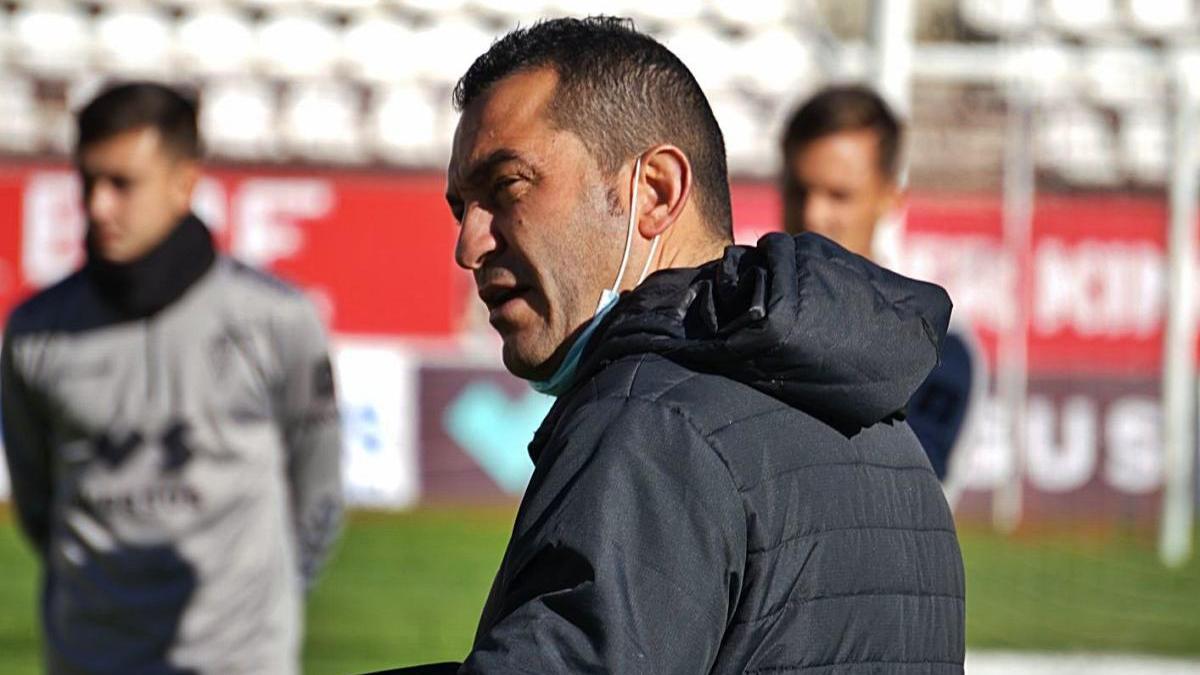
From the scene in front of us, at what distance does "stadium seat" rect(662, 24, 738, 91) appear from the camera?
14.5 meters

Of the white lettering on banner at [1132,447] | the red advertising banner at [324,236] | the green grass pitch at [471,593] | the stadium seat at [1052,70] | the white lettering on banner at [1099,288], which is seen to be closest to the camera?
the green grass pitch at [471,593]

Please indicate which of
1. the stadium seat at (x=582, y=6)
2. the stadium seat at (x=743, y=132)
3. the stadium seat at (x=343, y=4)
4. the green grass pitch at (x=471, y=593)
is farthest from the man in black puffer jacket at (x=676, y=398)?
the stadium seat at (x=343, y=4)

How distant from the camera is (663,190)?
2.02 meters

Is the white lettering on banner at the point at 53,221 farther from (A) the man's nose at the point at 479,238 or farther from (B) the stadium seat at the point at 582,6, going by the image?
(A) the man's nose at the point at 479,238

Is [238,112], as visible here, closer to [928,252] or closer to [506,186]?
[928,252]

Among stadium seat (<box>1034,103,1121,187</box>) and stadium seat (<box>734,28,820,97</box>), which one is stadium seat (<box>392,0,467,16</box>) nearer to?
stadium seat (<box>734,28,820,97</box>)

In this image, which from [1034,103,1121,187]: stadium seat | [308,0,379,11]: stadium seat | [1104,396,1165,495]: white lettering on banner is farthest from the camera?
[308,0,379,11]: stadium seat

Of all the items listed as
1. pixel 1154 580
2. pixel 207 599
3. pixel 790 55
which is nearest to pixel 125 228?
pixel 207 599

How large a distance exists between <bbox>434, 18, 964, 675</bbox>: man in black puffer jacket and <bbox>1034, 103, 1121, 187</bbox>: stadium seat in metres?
11.4

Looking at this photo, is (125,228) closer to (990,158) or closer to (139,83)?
(139,83)

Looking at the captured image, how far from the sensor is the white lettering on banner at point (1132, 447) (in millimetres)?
12742

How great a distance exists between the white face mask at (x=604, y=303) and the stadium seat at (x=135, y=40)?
12969 mm

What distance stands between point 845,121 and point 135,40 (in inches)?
453

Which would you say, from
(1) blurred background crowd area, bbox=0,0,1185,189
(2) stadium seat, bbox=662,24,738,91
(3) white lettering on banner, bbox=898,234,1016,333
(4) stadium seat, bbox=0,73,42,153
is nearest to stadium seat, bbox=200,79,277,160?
(1) blurred background crowd area, bbox=0,0,1185,189
